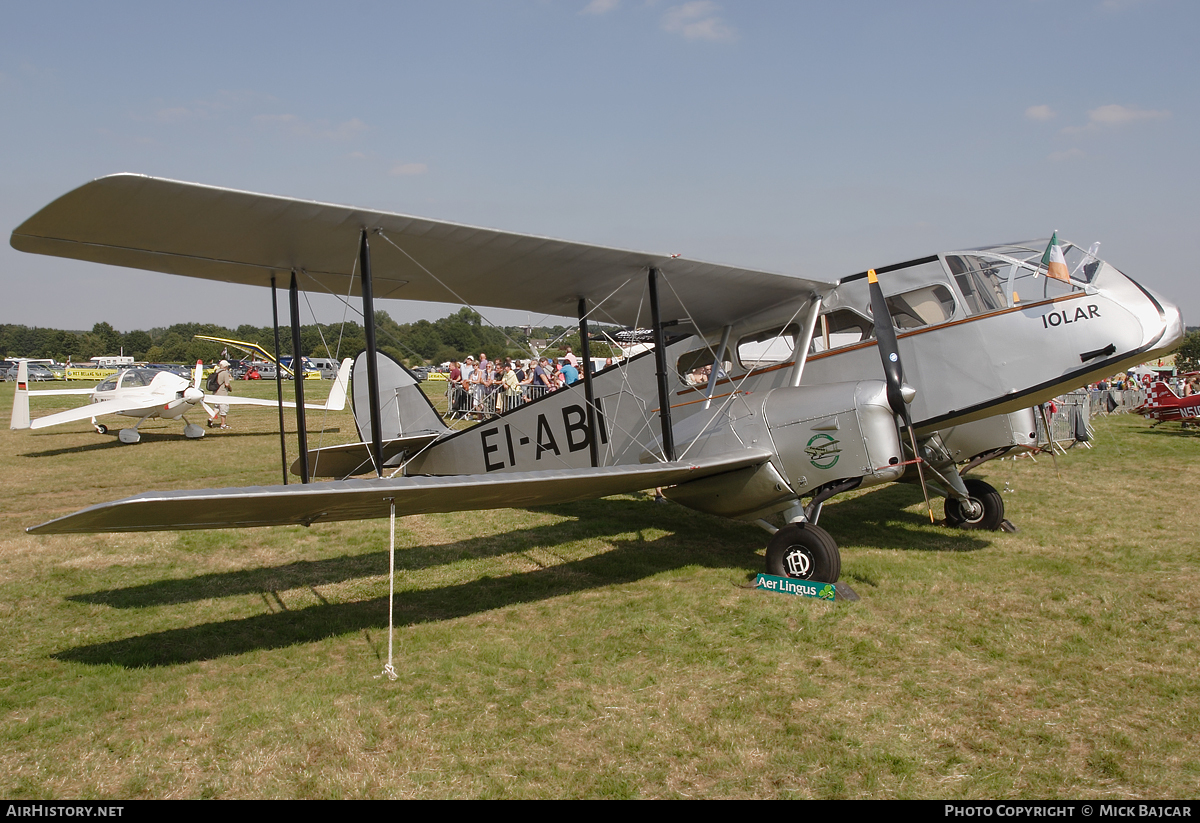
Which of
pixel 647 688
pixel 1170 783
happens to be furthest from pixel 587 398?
pixel 1170 783

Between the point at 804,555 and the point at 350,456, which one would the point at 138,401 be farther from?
the point at 804,555

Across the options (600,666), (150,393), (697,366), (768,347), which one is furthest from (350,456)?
(150,393)

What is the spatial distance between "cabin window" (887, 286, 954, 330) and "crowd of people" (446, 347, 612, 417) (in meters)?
10.4

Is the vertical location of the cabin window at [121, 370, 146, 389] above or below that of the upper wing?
below

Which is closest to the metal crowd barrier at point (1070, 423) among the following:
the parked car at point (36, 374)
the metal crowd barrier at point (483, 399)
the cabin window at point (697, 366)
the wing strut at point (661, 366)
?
the cabin window at point (697, 366)

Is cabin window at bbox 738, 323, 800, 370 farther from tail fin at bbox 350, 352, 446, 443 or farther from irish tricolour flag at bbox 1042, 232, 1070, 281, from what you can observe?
tail fin at bbox 350, 352, 446, 443

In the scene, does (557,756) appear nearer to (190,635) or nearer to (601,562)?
(190,635)

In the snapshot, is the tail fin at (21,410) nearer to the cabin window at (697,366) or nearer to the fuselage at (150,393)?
the fuselage at (150,393)

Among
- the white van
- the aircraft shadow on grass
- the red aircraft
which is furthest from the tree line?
the aircraft shadow on grass

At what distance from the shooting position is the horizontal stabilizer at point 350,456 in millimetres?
8781

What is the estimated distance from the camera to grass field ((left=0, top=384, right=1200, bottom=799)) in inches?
130

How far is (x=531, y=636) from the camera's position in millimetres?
5141
